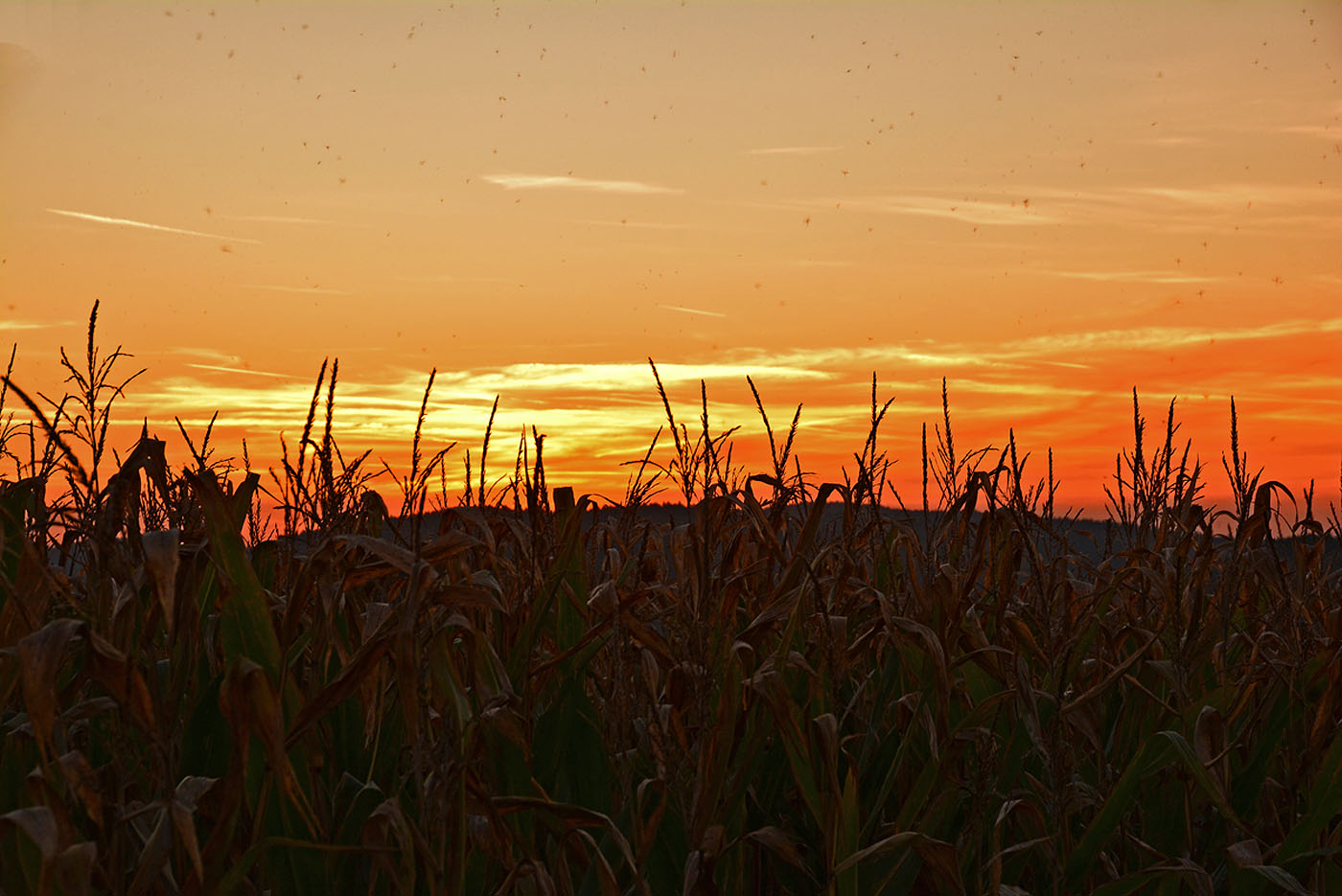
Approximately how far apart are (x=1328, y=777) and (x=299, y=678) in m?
2.79

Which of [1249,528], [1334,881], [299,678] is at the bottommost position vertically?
[1334,881]

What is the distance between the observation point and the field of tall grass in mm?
2299

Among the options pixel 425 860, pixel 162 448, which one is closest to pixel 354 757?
pixel 425 860

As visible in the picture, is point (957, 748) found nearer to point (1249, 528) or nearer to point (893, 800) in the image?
point (893, 800)

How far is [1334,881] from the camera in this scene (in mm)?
3248

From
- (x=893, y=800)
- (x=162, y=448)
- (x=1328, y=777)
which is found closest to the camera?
(x=162, y=448)

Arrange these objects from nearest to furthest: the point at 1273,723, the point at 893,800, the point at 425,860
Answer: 1. the point at 425,860
2. the point at 893,800
3. the point at 1273,723

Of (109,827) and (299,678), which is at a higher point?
(299,678)

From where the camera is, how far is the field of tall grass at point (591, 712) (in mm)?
2299

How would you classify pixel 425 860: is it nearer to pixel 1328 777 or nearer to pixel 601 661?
pixel 601 661

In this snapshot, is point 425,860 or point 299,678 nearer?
point 425,860

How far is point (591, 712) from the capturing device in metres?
3.14

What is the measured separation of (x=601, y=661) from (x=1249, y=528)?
2244 millimetres

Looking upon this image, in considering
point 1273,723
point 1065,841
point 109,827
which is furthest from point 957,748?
point 109,827
